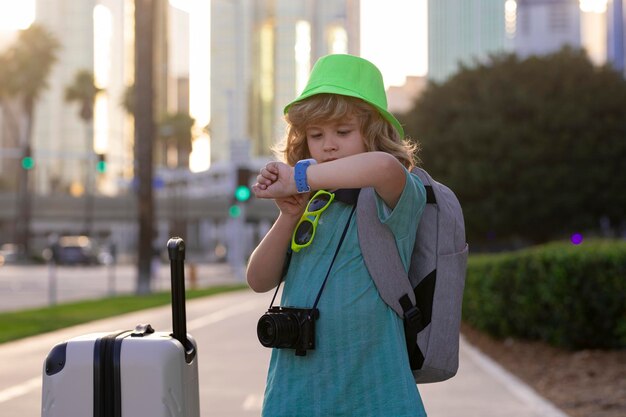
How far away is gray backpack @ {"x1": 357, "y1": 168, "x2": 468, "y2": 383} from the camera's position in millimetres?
3277

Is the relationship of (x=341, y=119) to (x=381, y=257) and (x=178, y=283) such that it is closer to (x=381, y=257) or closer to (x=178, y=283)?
(x=381, y=257)

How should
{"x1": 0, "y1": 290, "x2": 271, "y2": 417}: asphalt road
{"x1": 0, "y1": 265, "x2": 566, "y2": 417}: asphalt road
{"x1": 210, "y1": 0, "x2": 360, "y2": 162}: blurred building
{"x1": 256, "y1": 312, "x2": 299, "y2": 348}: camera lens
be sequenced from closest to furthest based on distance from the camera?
1. {"x1": 256, "y1": 312, "x2": 299, "y2": 348}: camera lens
2. {"x1": 0, "y1": 265, "x2": 566, "y2": 417}: asphalt road
3. {"x1": 0, "y1": 290, "x2": 271, "y2": 417}: asphalt road
4. {"x1": 210, "y1": 0, "x2": 360, "y2": 162}: blurred building

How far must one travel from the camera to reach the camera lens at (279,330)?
10.5 feet

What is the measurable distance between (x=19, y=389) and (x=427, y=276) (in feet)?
23.7

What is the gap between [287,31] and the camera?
187 m

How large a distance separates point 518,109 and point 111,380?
48.9 meters

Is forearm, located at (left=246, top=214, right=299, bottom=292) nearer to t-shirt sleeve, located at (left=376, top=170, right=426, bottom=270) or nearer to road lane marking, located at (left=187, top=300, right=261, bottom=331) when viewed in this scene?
t-shirt sleeve, located at (left=376, top=170, right=426, bottom=270)

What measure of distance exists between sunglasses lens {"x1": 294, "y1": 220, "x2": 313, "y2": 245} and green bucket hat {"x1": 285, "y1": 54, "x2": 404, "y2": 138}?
1.21 feet

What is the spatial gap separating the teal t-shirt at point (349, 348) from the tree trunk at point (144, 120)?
27.6 meters

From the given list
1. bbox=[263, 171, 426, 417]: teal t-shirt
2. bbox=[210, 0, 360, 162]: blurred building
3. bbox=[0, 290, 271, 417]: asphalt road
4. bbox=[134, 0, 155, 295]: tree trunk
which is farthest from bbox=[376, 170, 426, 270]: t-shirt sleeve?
bbox=[210, 0, 360, 162]: blurred building

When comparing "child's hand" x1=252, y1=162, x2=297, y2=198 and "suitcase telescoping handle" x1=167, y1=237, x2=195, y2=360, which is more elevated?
"child's hand" x1=252, y1=162, x2=297, y2=198

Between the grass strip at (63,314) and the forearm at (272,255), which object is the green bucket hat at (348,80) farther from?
the grass strip at (63,314)

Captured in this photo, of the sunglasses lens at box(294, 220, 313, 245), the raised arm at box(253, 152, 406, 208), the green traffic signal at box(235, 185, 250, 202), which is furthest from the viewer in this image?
the green traffic signal at box(235, 185, 250, 202)

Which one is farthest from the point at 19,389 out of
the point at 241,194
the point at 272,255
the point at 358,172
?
the point at 241,194
